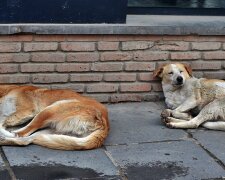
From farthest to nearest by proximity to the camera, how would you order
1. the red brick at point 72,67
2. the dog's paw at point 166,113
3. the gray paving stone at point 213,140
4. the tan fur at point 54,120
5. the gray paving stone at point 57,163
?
the red brick at point 72,67 → the dog's paw at point 166,113 → the gray paving stone at point 213,140 → the tan fur at point 54,120 → the gray paving stone at point 57,163

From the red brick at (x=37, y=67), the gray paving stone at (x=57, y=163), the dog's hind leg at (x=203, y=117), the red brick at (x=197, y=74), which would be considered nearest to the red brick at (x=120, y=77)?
the red brick at (x=37, y=67)

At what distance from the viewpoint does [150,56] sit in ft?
22.0

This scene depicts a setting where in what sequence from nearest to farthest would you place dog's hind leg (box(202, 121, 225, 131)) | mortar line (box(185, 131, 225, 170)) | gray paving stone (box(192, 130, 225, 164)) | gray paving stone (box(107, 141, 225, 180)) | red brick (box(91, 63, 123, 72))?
1. gray paving stone (box(107, 141, 225, 180))
2. mortar line (box(185, 131, 225, 170))
3. gray paving stone (box(192, 130, 225, 164))
4. dog's hind leg (box(202, 121, 225, 131))
5. red brick (box(91, 63, 123, 72))

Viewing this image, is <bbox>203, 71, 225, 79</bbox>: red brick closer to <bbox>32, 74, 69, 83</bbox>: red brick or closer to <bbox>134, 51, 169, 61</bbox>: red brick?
<bbox>134, 51, 169, 61</bbox>: red brick

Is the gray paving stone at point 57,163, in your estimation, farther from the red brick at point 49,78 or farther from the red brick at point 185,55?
the red brick at point 185,55

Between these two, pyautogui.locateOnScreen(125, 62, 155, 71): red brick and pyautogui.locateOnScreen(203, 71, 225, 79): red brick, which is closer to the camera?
pyautogui.locateOnScreen(125, 62, 155, 71): red brick

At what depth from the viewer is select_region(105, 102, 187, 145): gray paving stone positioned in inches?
224

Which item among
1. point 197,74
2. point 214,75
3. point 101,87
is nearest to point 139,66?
point 101,87

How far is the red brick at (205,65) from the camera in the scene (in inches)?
273

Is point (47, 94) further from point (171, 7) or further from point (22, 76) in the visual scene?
point (171, 7)

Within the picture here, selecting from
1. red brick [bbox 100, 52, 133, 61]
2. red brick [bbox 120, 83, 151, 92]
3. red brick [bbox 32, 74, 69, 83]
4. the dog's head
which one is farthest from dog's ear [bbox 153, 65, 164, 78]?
red brick [bbox 32, 74, 69, 83]

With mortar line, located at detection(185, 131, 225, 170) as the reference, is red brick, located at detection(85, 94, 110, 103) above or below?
above

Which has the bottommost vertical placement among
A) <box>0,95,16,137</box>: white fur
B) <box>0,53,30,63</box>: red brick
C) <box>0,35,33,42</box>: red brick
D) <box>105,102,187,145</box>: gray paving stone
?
<box>105,102,187,145</box>: gray paving stone

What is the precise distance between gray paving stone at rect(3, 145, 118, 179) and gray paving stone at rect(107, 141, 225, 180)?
16 centimetres
